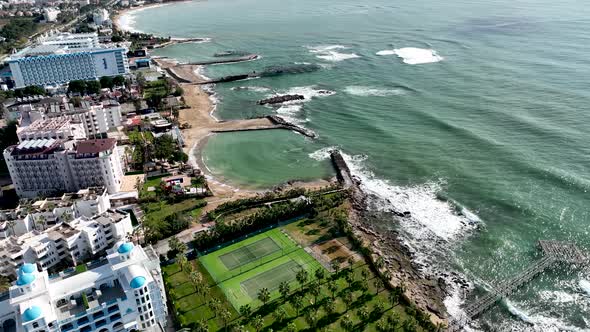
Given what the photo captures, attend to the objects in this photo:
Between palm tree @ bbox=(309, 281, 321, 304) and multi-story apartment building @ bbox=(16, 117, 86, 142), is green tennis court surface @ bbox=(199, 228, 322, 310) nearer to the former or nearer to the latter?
palm tree @ bbox=(309, 281, 321, 304)

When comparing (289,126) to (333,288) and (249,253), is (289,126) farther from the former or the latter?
(333,288)

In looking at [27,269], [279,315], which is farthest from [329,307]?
[27,269]

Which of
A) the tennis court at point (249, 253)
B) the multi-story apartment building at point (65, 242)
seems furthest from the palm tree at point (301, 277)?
the multi-story apartment building at point (65, 242)

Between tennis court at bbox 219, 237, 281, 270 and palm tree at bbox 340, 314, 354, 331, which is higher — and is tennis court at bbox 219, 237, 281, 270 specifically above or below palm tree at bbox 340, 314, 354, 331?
below

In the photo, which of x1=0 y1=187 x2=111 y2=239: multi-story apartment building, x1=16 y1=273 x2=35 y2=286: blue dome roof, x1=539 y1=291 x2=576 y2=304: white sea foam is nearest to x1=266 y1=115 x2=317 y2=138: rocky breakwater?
x1=0 y1=187 x2=111 y2=239: multi-story apartment building

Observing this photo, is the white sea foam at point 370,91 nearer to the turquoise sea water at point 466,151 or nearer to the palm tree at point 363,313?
the turquoise sea water at point 466,151

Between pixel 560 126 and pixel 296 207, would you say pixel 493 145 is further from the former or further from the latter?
pixel 296 207
